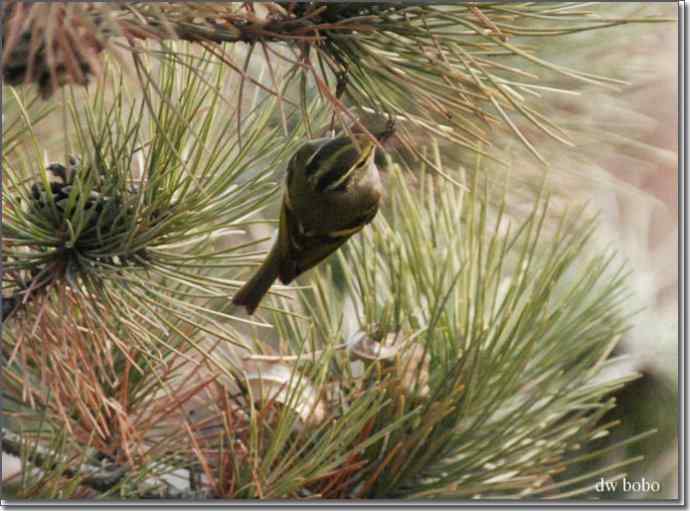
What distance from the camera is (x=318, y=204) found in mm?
712

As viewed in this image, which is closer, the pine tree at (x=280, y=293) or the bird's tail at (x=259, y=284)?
the pine tree at (x=280, y=293)

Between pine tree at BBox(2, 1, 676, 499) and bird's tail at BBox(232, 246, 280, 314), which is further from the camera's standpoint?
bird's tail at BBox(232, 246, 280, 314)

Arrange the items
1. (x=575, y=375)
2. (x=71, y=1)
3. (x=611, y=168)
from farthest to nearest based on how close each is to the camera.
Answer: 1. (x=611, y=168)
2. (x=575, y=375)
3. (x=71, y=1)

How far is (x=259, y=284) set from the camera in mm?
714

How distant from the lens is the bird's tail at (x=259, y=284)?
2.32 ft

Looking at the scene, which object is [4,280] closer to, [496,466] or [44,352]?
[44,352]

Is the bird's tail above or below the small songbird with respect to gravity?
below

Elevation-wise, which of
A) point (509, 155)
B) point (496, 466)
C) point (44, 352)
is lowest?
point (496, 466)

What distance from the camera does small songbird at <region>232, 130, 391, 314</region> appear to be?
688mm

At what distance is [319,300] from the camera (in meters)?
0.83

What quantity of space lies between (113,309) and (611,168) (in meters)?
0.96

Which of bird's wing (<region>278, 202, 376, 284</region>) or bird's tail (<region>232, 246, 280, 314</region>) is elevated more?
bird's wing (<region>278, 202, 376, 284</region>)

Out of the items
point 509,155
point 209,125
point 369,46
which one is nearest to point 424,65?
point 369,46

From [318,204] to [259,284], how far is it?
0.06m
